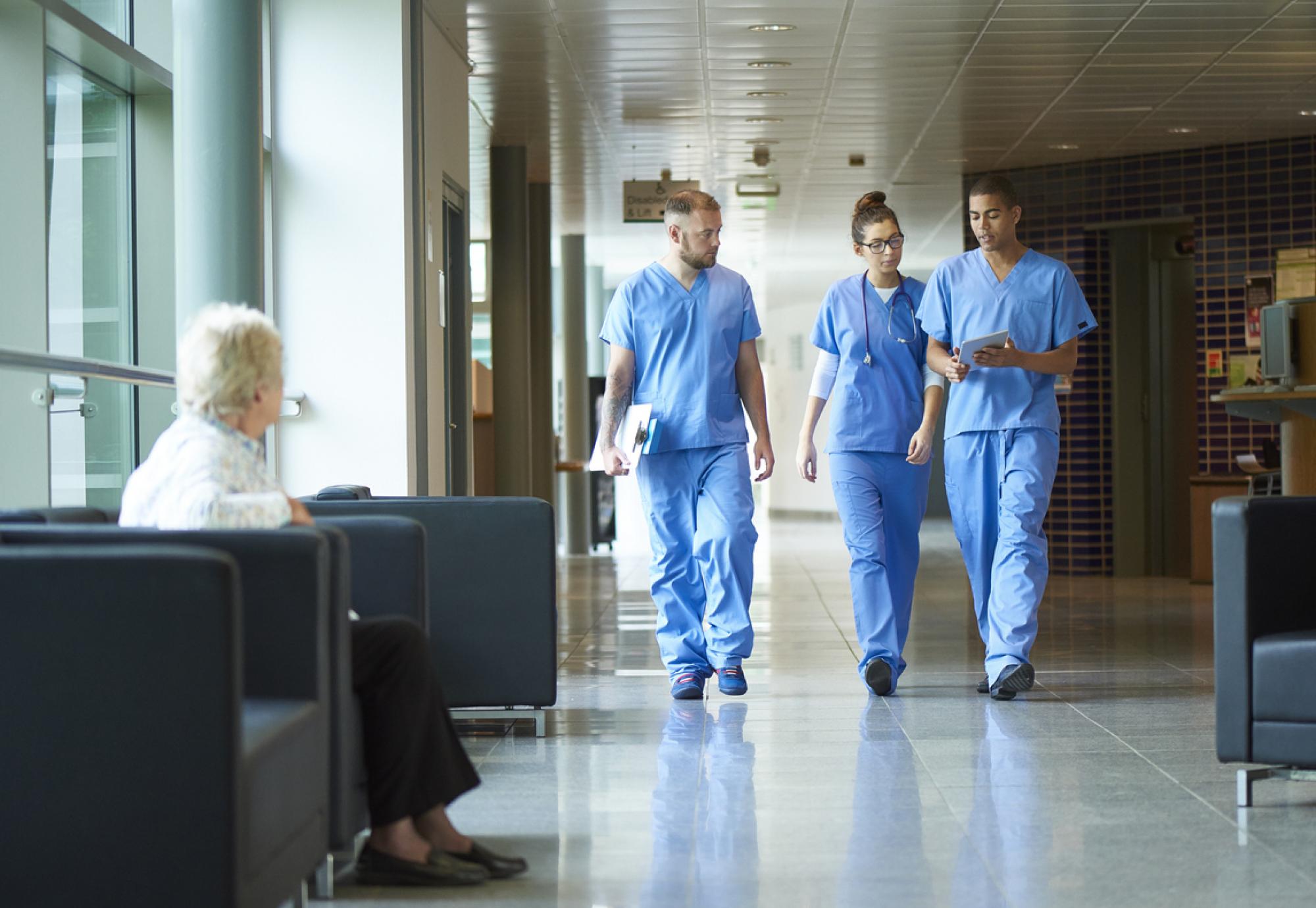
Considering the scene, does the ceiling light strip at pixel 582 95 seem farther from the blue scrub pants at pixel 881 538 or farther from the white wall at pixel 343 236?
the blue scrub pants at pixel 881 538

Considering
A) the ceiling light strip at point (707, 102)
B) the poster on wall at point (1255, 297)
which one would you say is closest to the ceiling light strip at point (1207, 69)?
the poster on wall at point (1255, 297)

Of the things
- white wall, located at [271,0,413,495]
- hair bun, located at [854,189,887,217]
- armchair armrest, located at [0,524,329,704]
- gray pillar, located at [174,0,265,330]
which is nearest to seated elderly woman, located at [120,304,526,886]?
armchair armrest, located at [0,524,329,704]

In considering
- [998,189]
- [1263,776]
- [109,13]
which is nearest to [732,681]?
[998,189]

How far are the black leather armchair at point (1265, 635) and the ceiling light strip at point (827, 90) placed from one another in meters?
4.43

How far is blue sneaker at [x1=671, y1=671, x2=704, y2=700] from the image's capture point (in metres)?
4.46

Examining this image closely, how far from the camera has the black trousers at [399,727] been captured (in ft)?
7.52

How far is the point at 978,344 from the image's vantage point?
4320 mm

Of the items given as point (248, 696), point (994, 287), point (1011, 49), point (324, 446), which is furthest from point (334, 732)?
point (1011, 49)

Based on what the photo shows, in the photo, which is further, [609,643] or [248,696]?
[609,643]

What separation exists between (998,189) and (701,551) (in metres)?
1.43

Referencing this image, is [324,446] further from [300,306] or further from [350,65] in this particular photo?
[350,65]

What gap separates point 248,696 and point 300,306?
13.1 feet

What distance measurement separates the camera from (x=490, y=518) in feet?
12.4

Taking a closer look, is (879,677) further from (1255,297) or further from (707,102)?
(1255,297)
